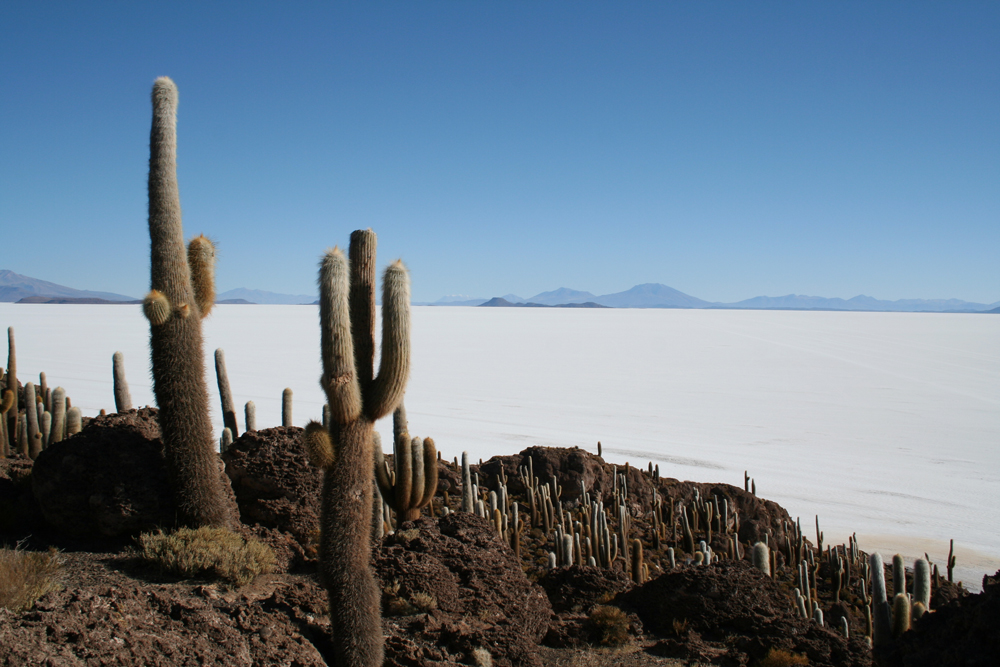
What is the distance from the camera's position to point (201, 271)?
6.89m

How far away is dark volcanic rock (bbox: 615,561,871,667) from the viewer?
496 centimetres

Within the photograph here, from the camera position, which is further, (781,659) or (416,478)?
(416,478)

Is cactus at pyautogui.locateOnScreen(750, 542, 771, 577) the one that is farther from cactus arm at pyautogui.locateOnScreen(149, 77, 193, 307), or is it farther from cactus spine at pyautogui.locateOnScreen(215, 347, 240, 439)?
cactus spine at pyautogui.locateOnScreen(215, 347, 240, 439)

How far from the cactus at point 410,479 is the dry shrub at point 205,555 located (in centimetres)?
160

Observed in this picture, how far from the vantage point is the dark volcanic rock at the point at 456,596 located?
482cm

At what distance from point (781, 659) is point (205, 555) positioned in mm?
4467

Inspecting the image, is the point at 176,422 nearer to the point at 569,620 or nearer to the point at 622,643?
the point at 569,620

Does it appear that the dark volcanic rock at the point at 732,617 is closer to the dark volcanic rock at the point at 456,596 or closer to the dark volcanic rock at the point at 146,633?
the dark volcanic rock at the point at 456,596

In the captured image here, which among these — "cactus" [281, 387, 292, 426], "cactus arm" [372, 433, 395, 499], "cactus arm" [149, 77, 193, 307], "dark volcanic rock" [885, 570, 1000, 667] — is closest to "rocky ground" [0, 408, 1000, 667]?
"dark volcanic rock" [885, 570, 1000, 667]

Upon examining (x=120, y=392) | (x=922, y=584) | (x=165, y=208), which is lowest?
(x=922, y=584)

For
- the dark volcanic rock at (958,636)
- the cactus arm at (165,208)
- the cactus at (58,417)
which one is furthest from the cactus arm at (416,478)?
the cactus at (58,417)

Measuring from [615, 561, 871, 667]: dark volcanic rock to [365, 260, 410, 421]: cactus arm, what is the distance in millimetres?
2784

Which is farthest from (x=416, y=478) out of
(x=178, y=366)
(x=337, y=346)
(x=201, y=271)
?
(x=337, y=346)

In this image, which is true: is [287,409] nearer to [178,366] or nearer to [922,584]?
[178,366]
